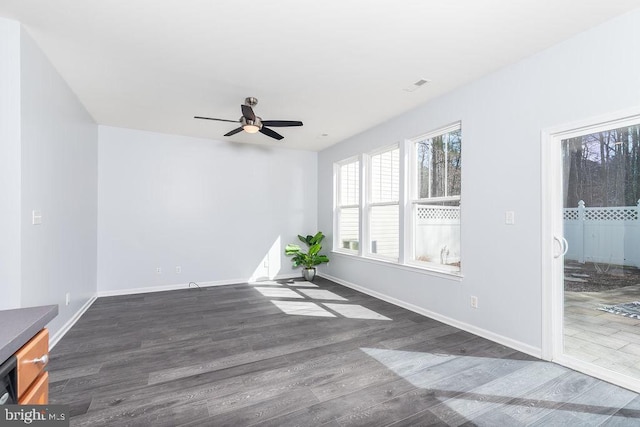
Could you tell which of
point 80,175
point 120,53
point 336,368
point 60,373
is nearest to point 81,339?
point 60,373

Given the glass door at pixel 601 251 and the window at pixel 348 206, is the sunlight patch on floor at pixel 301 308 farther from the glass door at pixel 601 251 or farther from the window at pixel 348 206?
the glass door at pixel 601 251

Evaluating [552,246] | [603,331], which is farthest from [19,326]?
[603,331]

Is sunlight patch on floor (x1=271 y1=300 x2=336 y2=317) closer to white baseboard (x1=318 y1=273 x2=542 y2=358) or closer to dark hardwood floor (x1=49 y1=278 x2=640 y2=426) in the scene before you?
dark hardwood floor (x1=49 y1=278 x2=640 y2=426)

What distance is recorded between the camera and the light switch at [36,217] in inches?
98.8

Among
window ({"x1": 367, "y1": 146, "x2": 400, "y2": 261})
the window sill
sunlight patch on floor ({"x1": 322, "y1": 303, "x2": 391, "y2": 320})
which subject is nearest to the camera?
the window sill

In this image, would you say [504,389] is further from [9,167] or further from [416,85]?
[9,167]

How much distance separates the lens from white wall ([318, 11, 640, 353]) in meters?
2.31

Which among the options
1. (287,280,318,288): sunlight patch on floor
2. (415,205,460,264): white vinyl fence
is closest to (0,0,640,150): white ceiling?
(415,205,460,264): white vinyl fence

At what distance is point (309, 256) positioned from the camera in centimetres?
604

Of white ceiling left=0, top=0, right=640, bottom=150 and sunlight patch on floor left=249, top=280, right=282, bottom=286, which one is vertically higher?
white ceiling left=0, top=0, right=640, bottom=150

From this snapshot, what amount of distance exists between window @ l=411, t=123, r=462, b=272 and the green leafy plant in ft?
7.43

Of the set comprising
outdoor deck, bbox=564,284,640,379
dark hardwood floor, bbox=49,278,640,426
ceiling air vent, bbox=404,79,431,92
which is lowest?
dark hardwood floor, bbox=49,278,640,426

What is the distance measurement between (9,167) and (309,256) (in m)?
4.51

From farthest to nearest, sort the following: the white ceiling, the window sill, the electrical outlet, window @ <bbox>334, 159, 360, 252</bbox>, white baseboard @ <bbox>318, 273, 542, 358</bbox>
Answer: window @ <bbox>334, 159, 360, 252</bbox>
the window sill
the electrical outlet
white baseboard @ <bbox>318, 273, 542, 358</bbox>
the white ceiling
